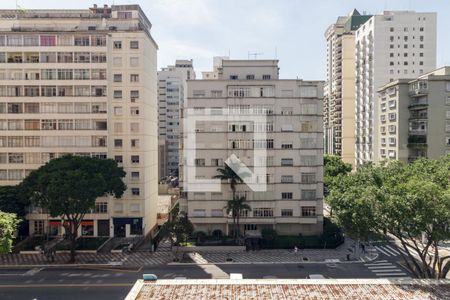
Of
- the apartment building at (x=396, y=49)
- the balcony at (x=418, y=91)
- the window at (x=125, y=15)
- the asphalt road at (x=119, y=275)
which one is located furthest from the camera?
the apartment building at (x=396, y=49)

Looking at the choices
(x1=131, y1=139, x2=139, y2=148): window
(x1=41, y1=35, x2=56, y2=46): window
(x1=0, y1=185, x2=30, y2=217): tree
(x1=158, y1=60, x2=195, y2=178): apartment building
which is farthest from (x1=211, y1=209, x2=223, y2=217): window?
(x1=158, y1=60, x2=195, y2=178): apartment building

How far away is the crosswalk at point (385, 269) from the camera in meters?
41.3

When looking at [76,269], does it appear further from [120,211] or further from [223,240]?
[223,240]

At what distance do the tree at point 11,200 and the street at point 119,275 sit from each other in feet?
33.6

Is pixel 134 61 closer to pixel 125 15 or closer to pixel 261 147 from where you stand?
pixel 125 15

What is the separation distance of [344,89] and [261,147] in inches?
2690

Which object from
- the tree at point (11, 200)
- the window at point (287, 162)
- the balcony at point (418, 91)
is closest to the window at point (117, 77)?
the tree at point (11, 200)

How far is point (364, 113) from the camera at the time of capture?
97.7 meters

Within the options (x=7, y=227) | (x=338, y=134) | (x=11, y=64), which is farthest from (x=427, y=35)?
(x=7, y=227)

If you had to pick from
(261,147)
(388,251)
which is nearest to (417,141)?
(388,251)

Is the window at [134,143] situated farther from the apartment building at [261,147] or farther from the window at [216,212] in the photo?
the window at [216,212]

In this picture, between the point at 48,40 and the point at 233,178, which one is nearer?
the point at 233,178

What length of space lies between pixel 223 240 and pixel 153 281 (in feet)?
91.5

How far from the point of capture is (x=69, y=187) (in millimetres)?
44781
